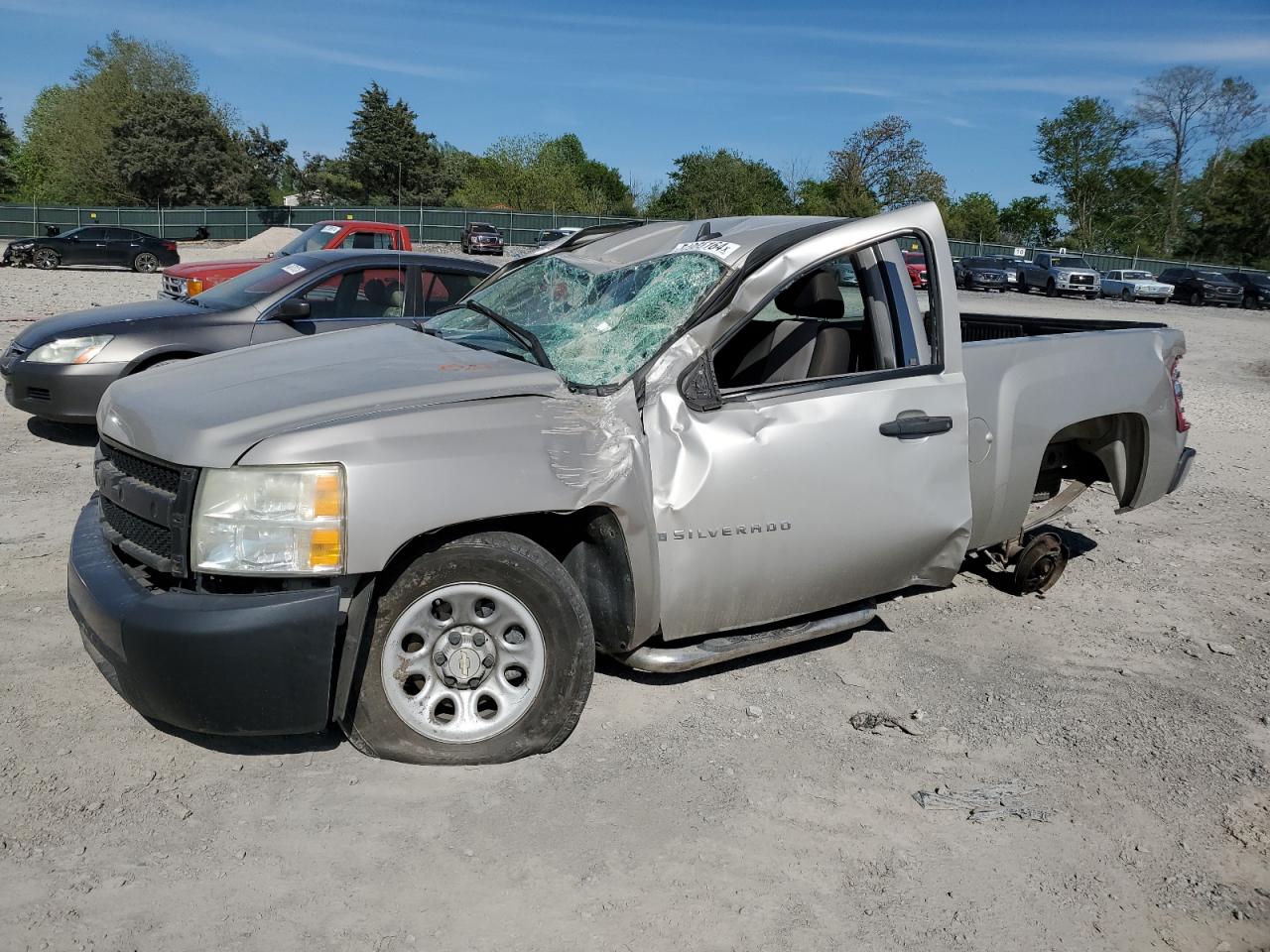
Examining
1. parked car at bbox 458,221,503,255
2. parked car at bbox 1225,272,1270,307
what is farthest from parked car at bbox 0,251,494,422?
parked car at bbox 1225,272,1270,307

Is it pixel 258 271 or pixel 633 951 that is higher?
pixel 258 271

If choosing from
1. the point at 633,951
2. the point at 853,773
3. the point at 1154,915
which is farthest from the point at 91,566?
the point at 1154,915

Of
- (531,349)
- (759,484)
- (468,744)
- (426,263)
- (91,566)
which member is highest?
(426,263)

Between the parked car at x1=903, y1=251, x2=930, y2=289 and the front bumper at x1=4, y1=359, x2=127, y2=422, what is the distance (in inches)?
216

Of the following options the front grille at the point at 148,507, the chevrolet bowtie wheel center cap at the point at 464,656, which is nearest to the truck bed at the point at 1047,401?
the chevrolet bowtie wheel center cap at the point at 464,656

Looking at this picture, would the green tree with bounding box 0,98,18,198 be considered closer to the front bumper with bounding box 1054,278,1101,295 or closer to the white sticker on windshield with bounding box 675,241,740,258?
the front bumper with bounding box 1054,278,1101,295

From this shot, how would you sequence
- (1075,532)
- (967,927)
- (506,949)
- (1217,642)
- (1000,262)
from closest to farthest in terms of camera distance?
(506,949) → (967,927) → (1217,642) → (1075,532) → (1000,262)

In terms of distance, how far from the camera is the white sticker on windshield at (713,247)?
3.94 metres

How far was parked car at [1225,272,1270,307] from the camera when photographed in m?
39.7

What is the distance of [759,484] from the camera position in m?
3.67

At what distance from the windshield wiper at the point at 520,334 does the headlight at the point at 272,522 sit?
1012 mm

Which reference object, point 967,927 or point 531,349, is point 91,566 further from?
point 967,927

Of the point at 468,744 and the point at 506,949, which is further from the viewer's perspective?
the point at 468,744

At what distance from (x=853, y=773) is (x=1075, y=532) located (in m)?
3.72
